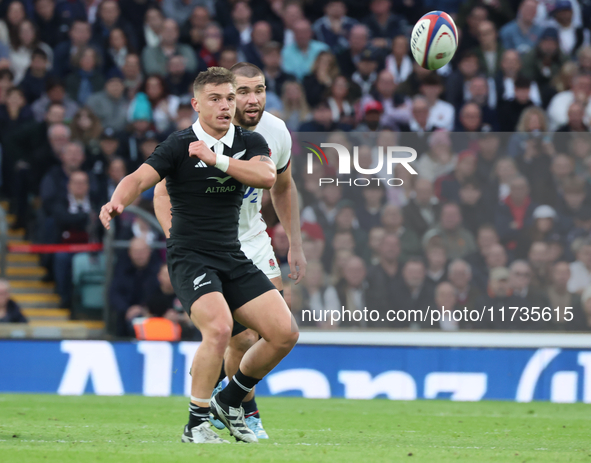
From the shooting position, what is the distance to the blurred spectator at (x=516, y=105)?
12367 mm

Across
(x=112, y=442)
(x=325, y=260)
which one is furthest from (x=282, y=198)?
(x=325, y=260)

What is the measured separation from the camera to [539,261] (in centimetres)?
1040

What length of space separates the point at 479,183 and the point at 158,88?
4.91 meters

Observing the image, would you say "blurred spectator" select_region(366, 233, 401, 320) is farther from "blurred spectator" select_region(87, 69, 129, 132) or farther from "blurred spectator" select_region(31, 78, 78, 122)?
"blurred spectator" select_region(31, 78, 78, 122)

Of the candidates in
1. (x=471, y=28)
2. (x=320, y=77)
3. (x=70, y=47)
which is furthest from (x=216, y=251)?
(x=471, y=28)

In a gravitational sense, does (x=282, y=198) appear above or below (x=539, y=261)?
above

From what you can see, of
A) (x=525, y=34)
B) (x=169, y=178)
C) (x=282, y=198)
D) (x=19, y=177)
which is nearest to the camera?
(x=169, y=178)

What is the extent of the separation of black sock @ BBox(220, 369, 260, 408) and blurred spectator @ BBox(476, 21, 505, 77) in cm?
874

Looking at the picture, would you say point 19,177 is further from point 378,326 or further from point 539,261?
point 539,261

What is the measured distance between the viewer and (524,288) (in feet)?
33.9

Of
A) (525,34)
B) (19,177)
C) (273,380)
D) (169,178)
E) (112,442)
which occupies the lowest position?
(273,380)

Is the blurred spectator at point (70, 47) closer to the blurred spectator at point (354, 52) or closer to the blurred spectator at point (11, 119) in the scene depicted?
the blurred spectator at point (11, 119)

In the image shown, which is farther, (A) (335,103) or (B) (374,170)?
(A) (335,103)

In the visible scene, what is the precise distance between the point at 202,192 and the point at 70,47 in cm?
Answer: 883
